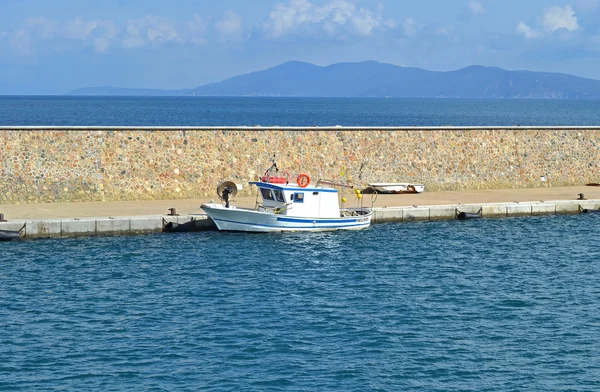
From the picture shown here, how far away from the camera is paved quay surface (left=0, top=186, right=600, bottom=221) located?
110 feet

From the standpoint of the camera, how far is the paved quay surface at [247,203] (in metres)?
33.7

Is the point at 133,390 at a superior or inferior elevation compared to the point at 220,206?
inferior

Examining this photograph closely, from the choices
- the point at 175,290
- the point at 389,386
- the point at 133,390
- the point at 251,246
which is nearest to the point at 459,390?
the point at 389,386

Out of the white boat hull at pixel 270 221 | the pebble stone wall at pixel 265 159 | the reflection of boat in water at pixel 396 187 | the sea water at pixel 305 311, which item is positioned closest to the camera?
the sea water at pixel 305 311

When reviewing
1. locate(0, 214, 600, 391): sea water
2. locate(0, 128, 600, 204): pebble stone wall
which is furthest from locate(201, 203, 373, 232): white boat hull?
locate(0, 128, 600, 204): pebble stone wall

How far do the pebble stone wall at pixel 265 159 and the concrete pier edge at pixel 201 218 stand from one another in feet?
10.9

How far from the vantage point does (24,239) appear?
3194 cm

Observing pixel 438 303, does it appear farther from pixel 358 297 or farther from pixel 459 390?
pixel 459 390

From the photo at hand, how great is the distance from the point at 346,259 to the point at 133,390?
1330 centimetres

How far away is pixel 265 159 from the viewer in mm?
38406

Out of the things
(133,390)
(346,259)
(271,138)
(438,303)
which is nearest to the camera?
(133,390)

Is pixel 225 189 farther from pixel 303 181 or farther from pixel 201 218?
pixel 303 181

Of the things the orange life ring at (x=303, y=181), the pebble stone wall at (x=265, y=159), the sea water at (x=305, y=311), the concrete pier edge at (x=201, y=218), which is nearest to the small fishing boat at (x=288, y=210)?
the orange life ring at (x=303, y=181)

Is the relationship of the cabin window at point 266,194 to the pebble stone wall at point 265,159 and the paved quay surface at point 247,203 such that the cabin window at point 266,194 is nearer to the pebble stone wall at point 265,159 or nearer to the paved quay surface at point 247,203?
the paved quay surface at point 247,203
